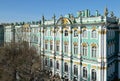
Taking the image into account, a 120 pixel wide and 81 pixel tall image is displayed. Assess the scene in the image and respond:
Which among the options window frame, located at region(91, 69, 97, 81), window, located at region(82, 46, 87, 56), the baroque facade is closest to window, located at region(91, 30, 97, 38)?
the baroque facade

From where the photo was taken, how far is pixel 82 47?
114 feet

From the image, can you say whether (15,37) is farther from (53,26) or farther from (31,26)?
(53,26)

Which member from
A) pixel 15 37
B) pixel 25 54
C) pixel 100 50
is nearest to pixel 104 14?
pixel 100 50

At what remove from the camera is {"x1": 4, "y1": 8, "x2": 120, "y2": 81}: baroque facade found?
31.6m

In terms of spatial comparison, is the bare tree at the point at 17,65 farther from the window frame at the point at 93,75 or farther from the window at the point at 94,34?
the window at the point at 94,34

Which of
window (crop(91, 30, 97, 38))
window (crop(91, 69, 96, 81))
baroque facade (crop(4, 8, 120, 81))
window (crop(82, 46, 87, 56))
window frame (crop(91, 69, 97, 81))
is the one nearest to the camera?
baroque facade (crop(4, 8, 120, 81))

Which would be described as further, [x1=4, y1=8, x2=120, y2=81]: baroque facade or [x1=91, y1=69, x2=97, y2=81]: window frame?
[x1=91, y1=69, x2=97, y2=81]: window frame

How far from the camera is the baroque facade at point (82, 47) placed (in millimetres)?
31641

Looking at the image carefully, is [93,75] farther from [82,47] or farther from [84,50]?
[82,47]

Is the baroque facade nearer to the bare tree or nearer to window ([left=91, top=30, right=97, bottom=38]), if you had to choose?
window ([left=91, top=30, right=97, bottom=38])

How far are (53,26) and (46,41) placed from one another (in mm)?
4802

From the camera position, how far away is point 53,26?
136 feet

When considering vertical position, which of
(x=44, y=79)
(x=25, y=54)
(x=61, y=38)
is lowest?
(x=44, y=79)

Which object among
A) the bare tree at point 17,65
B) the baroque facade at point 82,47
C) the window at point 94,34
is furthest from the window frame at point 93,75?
the bare tree at point 17,65
